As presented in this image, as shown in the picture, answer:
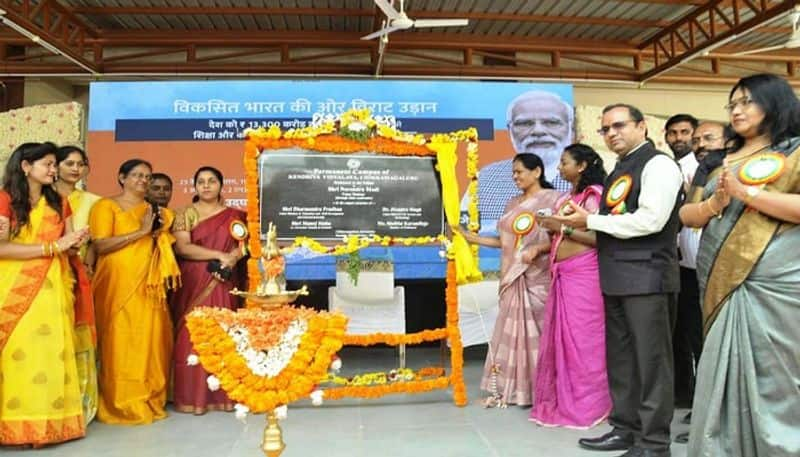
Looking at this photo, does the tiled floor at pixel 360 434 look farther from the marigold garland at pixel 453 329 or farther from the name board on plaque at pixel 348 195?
the name board on plaque at pixel 348 195

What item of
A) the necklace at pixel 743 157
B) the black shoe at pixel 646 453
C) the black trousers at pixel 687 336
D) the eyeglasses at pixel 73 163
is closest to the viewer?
the necklace at pixel 743 157

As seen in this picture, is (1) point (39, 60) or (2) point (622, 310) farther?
(1) point (39, 60)

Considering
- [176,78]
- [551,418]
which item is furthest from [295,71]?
[551,418]

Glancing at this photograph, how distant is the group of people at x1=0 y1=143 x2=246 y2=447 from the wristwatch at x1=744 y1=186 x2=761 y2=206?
2.73m

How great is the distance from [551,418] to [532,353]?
0.47 meters

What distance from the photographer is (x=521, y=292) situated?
Result: 3.59m

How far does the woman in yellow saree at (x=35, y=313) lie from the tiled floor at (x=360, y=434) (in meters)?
0.16

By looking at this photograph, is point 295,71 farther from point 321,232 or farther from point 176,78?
point 321,232

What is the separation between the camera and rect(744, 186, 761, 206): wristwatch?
5.99 feet

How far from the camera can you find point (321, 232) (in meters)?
3.61

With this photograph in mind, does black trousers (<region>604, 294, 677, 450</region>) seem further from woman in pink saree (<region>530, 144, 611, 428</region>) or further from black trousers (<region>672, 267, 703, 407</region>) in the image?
black trousers (<region>672, 267, 703, 407</region>)

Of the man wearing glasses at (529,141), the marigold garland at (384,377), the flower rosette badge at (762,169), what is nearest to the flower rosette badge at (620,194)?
the flower rosette badge at (762,169)

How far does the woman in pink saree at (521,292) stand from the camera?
3.54m

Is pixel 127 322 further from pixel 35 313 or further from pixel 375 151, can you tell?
pixel 375 151
